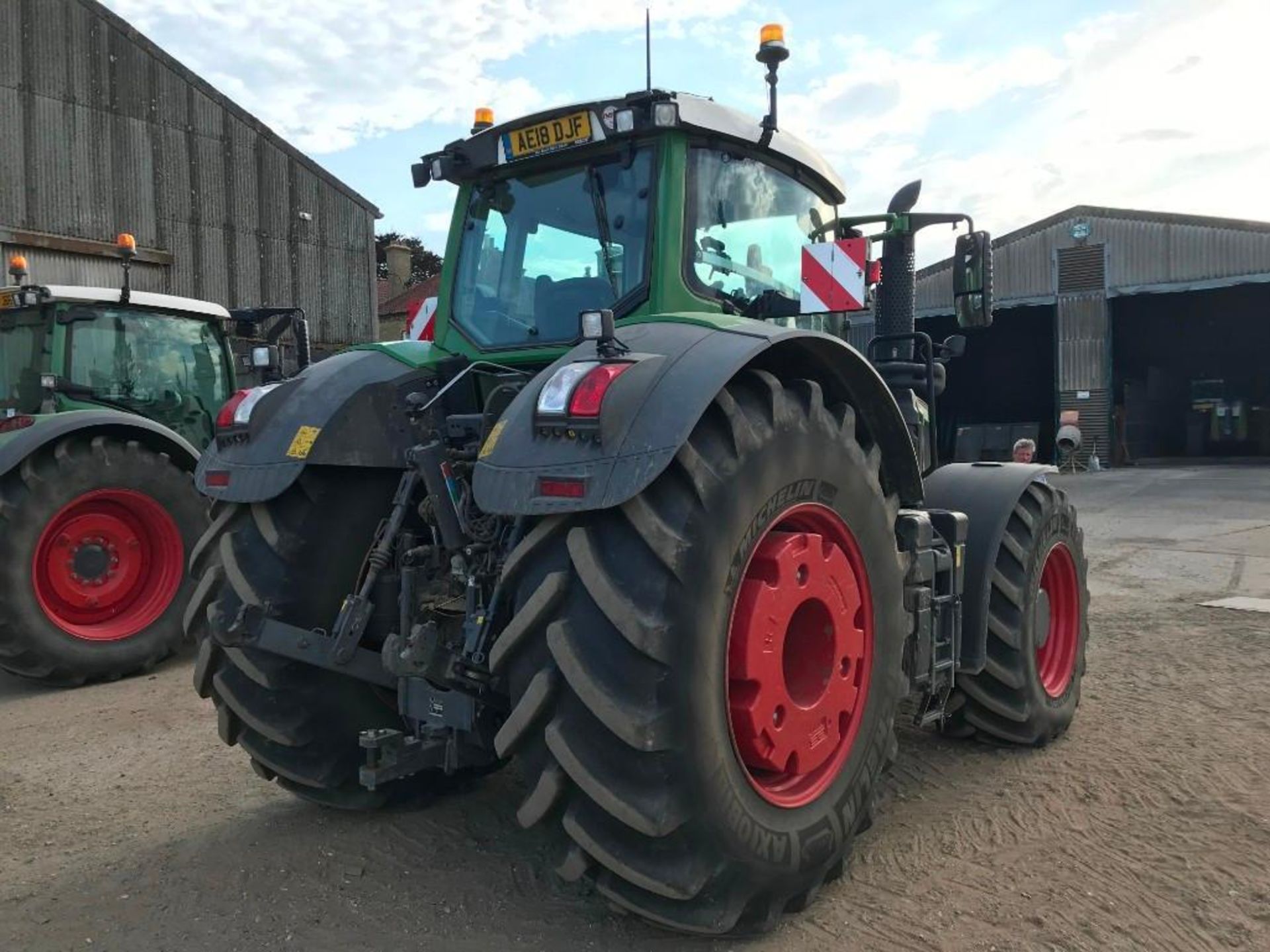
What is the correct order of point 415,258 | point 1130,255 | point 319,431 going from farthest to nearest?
point 415,258, point 1130,255, point 319,431

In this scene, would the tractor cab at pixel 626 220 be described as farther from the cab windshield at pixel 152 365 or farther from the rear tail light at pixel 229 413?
the cab windshield at pixel 152 365

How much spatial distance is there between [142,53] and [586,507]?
72.9 feet

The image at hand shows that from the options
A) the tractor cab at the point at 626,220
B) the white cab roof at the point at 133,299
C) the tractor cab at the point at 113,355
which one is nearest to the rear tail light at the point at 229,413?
the tractor cab at the point at 626,220

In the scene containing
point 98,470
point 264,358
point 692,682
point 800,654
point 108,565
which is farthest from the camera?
point 108,565

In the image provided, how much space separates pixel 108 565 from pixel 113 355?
4.98 ft

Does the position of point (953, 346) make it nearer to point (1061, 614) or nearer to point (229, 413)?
point (1061, 614)

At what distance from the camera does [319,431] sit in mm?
3207

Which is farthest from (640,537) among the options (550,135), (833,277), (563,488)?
(550,135)

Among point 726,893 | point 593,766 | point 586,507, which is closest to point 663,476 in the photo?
point 586,507

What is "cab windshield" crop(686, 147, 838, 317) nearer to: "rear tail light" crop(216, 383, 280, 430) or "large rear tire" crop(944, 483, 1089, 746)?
"large rear tire" crop(944, 483, 1089, 746)

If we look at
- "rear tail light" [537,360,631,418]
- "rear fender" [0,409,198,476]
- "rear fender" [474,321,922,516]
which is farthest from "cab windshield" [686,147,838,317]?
"rear fender" [0,409,198,476]

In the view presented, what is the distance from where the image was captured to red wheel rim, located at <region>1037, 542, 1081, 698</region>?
177 inches

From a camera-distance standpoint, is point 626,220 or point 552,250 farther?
point 552,250

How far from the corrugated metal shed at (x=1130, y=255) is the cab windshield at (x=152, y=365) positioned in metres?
18.3
